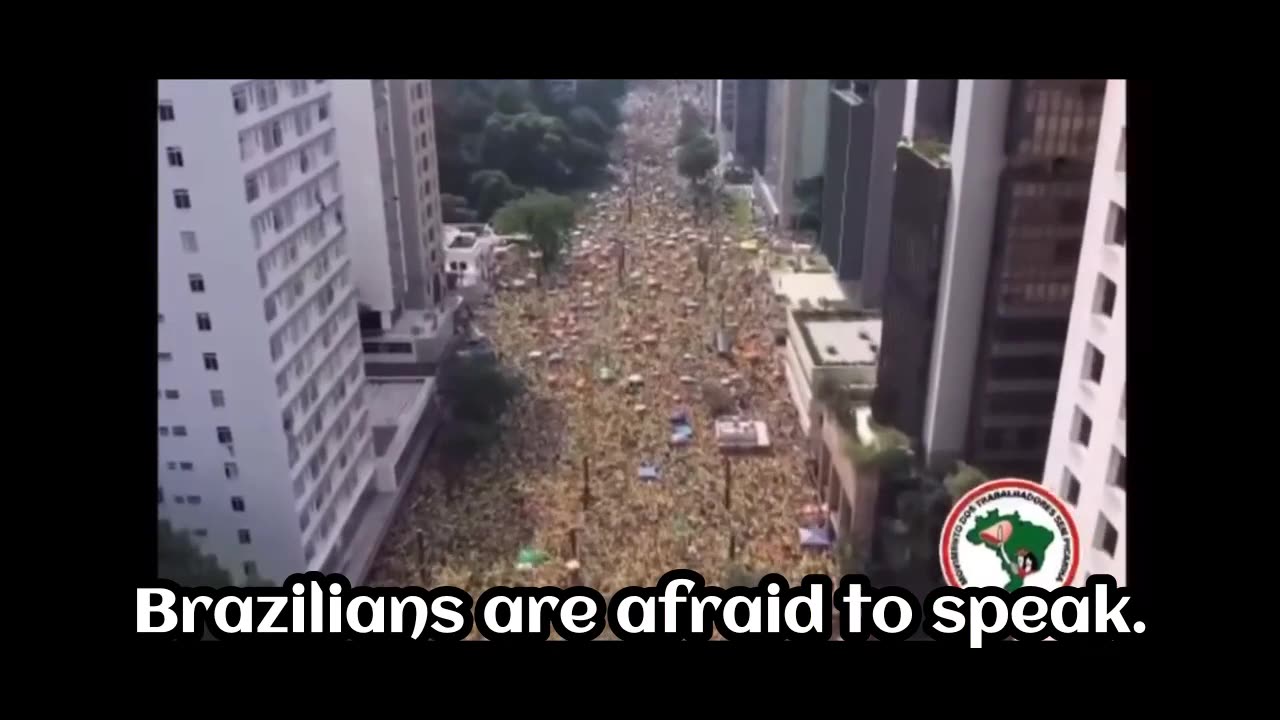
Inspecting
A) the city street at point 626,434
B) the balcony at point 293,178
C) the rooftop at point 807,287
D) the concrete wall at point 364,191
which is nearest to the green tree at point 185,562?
the city street at point 626,434

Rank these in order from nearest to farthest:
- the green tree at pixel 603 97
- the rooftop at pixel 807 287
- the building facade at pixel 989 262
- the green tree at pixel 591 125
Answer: the green tree at pixel 603 97 < the building facade at pixel 989 262 < the green tree at pixel 591 125 < the rooftop at pixel 807 287

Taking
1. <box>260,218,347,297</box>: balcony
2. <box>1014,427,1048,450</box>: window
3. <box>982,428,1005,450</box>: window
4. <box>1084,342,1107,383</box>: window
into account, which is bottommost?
<box>982,428,1005,450</box>: window

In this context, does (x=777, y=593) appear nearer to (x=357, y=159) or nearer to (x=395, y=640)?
(x=395, y=640)

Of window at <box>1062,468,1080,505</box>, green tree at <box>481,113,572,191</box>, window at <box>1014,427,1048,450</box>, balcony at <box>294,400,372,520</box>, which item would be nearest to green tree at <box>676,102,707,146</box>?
green tree at <box>481,113,572,191</box>

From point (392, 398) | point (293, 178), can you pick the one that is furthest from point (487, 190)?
point (392, 398)

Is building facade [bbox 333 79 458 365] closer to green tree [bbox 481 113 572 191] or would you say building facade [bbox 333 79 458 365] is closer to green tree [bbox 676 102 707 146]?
green tree [bbox 481 113 572 191]

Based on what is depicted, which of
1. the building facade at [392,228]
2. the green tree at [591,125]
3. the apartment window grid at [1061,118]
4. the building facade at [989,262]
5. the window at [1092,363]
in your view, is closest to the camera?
the window at [1092,363]

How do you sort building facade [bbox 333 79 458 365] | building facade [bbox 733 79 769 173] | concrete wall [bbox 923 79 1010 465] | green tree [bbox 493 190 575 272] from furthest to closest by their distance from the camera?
building facade [bbox 733 79 769 173], green tree [bbox 493 190 575 272], building facade [bbox 333 79 458 365], concrete wall [bbox 923 79 1010 465]

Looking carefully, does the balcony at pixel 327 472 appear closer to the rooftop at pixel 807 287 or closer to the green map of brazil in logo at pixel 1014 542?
the rooftop at pixel 807 287
